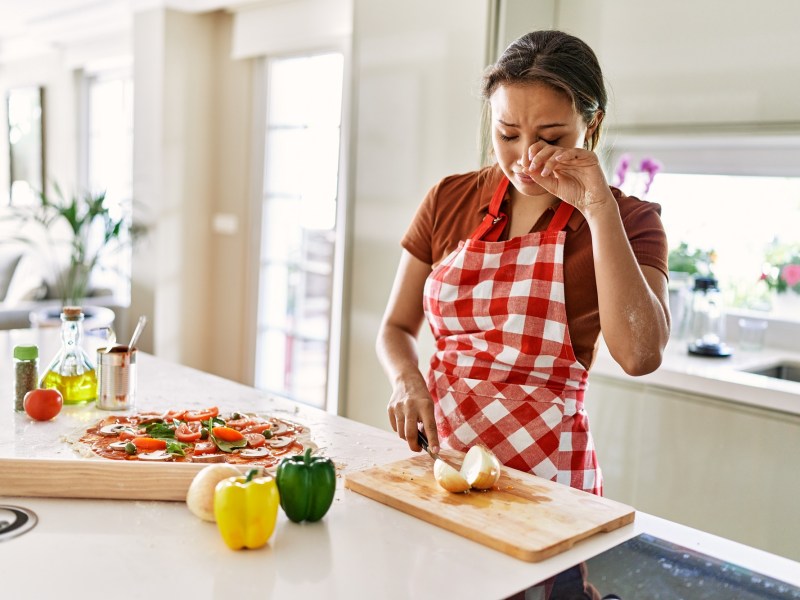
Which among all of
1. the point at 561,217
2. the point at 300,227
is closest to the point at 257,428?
the point at 561,217

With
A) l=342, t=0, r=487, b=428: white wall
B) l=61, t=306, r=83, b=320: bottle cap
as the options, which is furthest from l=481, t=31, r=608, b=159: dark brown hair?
l=342, t=0, r=487, b=428: white wall

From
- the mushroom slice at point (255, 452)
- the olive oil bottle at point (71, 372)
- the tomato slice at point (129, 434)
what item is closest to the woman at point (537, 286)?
the mushroom slice at point (255, 452)

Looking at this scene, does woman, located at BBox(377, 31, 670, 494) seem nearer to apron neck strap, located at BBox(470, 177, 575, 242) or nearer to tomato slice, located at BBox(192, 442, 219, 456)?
apron neck strap, located at BBox(470, 177, 575, 242)

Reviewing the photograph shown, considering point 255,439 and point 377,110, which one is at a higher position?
point 377,110

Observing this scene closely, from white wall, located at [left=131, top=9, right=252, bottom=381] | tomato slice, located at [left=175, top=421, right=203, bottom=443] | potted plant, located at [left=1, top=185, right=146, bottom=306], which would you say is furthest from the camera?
white wall, located at [left=131, top=9, right=252, bottom=381]

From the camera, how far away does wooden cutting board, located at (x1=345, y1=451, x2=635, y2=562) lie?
114 centimetres

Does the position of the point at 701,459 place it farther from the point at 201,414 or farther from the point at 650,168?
the point at 201,414

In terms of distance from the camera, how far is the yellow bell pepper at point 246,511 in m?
1.09

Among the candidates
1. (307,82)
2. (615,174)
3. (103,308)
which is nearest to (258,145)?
(307,82)

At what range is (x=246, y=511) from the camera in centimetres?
109

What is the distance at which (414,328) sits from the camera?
1.81 m

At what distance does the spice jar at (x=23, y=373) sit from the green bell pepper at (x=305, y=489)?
0.80m

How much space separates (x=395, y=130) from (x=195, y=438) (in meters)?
1.82

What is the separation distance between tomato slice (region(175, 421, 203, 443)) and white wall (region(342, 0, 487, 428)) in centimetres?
147
